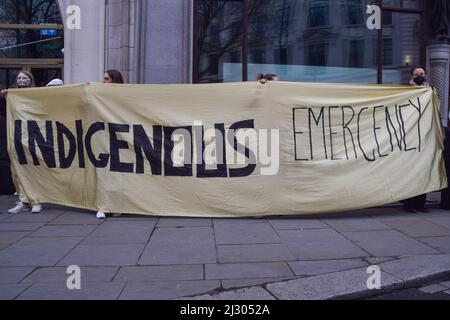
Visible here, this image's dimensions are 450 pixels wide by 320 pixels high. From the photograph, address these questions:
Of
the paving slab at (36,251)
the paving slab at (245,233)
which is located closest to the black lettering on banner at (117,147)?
the paving slab at (36,251)

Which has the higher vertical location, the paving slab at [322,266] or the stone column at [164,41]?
the stone column at [164,41]

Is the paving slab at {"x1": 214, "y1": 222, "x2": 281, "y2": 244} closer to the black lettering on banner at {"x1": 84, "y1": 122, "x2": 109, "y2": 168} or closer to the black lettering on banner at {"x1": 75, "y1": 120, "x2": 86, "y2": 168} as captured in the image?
the black lettering on banner at {"x1": 84, "y1": 122, "x2": 109, "y2": 168}

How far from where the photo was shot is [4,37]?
10469 mm

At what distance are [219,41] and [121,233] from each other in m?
5.37

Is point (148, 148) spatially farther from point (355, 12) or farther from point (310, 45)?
point (355, 12)

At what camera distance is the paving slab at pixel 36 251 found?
5.01 m

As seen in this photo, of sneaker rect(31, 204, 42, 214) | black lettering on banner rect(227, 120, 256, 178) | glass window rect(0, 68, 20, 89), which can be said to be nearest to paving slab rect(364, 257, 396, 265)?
black lettering on banner rect(227, 120, 256, 178)

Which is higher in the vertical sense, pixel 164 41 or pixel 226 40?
pixel 226 40

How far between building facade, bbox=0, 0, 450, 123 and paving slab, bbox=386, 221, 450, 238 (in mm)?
4598

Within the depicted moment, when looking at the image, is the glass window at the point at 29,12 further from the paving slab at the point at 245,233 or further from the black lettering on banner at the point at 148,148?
the paving slab at the point at 245,233

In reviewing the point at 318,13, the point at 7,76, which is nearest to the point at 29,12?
the point at 7,76

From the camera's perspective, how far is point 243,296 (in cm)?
410

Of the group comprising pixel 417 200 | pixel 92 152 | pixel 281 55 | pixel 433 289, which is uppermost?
pixel 281 55

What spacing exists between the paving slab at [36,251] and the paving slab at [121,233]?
9.9 inches
